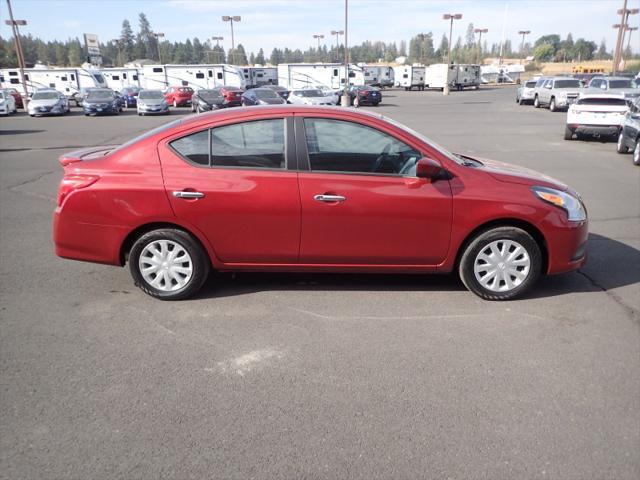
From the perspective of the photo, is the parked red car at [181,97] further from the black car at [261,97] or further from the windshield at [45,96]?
the black car at [261,97]

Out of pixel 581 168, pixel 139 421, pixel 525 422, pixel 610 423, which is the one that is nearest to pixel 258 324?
pixel 139 421

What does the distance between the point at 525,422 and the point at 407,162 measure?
2.34 m

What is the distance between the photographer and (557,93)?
98.3 feet

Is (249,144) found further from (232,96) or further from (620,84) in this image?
(232,96)

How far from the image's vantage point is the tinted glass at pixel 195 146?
4441 mm

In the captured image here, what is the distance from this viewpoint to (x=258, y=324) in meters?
4.17

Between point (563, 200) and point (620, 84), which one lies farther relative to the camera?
point (620, 84)

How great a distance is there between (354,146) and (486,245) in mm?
1447

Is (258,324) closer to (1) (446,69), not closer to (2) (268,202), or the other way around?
(2) (268,202)

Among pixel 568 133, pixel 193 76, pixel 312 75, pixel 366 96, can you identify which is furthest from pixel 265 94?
pixel 312 75

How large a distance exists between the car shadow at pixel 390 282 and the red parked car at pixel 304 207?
0.35 m

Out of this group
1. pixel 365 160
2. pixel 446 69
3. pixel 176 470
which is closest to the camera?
pixel 176 470

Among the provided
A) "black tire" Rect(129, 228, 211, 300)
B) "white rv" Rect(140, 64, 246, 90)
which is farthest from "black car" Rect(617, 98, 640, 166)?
"white rv" Rect(140, 64, 246, 90)

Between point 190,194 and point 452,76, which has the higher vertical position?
point 190,194
